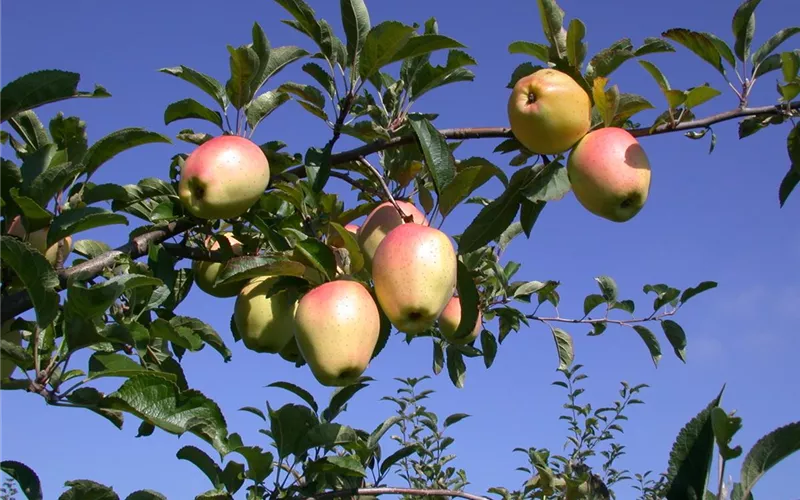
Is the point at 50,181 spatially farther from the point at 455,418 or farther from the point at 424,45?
the point at 455,418

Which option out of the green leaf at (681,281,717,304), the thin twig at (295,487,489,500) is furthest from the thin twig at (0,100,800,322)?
the green leaf at (681,281,717,304)

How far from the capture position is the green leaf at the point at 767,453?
1101 millimetres

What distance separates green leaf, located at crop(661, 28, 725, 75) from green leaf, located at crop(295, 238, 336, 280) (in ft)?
3.92

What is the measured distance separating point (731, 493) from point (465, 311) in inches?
42.9

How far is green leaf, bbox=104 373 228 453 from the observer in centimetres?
173

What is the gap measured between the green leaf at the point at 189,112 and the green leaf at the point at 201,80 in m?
A: 0.05

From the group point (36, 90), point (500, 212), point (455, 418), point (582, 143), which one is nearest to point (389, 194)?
point (500, 212)

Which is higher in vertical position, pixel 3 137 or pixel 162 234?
pixel 3 137

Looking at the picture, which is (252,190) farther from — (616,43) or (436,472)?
(436,472)

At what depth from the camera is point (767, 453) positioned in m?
1.14

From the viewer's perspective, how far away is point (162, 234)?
245 centimetres

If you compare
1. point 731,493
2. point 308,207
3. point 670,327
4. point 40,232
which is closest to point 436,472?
point 670,327

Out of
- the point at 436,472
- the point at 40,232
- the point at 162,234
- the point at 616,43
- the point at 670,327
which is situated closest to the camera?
the point at 616,43

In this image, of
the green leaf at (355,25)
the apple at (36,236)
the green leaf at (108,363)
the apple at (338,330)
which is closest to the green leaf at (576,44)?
the green leaf at (355,25)
